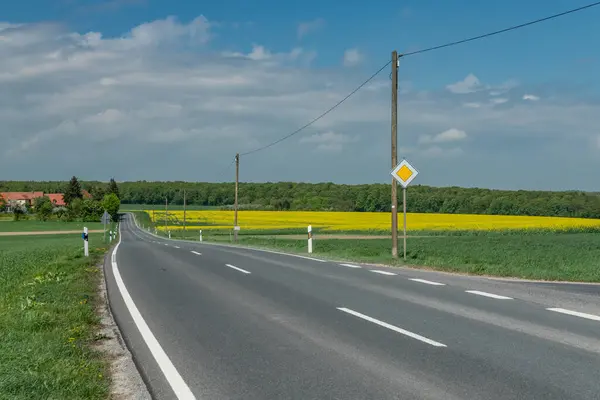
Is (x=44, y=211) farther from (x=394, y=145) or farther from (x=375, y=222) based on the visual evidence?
(x=394, y=145)

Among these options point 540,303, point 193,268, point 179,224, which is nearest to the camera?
point 540,303

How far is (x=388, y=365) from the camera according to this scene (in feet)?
19.9

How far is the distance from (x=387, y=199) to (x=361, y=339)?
10188cm

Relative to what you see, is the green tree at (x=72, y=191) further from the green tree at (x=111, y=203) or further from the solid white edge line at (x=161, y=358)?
the solid white edge line at (x=161, y=358)

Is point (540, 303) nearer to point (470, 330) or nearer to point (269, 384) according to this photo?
point (470, 330)

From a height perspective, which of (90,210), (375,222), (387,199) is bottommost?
(375,222)

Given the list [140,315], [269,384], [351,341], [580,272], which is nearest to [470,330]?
[351,341]

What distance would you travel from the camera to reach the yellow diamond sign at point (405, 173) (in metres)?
19.5

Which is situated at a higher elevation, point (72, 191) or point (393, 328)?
point (72, 191)

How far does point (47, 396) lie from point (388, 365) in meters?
3.11

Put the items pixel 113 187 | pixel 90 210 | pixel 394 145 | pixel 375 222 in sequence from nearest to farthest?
pixel 394 145
pixel 375 222
pixel 90 210
pixel 113 187

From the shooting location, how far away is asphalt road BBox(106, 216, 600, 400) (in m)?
5.36

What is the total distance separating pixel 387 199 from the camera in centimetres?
10812

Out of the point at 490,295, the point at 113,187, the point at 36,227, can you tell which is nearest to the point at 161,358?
the point at 490,295
